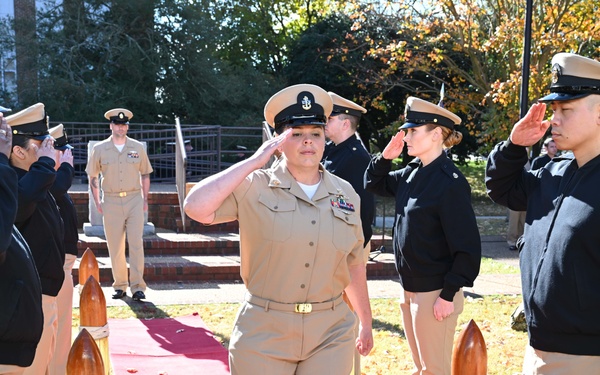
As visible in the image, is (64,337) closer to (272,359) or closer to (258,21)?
(272,359)

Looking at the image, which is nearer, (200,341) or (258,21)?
(200,341)

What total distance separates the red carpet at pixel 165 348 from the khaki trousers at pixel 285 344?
11.1 feet

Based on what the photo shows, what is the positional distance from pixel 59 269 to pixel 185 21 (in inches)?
848

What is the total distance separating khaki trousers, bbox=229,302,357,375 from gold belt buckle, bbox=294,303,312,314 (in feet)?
0.09

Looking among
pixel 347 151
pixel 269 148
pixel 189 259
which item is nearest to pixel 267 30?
pixel 189 259

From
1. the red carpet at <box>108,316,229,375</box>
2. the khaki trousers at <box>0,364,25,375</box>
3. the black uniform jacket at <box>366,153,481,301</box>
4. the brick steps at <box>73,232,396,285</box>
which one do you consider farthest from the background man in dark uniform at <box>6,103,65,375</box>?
the brick steps at <box>73,232,396,285</box>

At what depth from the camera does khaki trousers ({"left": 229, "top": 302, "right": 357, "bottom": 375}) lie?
3854 millimetres

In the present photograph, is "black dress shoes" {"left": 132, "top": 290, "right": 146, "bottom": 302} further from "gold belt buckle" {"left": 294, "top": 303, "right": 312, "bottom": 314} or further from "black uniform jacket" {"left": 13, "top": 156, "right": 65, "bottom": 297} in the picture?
"gold belt buckle" {"left": 294, "top": 303, "right": 312, "bottom": 314}

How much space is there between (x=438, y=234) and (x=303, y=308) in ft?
5.39

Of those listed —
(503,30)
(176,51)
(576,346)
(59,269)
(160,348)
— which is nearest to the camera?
(576,346)

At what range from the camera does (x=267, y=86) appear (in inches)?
1093

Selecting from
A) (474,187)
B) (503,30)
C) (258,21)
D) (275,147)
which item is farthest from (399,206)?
(258,21)

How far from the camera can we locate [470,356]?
10.5 ft

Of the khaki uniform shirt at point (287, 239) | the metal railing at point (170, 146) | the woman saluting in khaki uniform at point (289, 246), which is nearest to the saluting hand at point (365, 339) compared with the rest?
the woman saluting in khaki uniform at point (289, 246)
